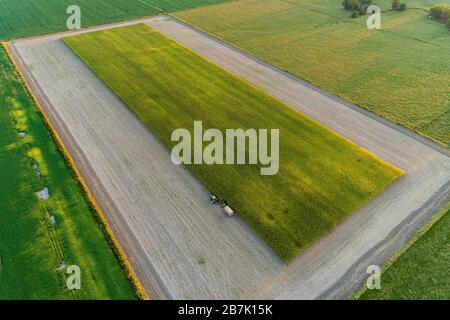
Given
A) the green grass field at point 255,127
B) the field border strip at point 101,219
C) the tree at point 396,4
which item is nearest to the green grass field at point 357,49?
the tree at point 396,4

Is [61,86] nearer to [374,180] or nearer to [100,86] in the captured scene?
[100,86]

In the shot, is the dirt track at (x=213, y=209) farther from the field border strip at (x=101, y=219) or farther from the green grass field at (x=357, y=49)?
the green grass field at (x=357, y=49)

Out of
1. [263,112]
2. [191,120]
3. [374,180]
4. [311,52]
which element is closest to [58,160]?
[191,120]

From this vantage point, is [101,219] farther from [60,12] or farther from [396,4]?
[396,4]

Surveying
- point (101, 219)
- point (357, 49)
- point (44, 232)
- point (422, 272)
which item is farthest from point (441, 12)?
point (44, 232)

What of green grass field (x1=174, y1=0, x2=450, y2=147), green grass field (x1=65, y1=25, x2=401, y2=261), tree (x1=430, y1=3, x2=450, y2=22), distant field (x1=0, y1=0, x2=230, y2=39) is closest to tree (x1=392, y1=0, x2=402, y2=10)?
green grass field (x1=174, y1=0, x2=450, y2=147)

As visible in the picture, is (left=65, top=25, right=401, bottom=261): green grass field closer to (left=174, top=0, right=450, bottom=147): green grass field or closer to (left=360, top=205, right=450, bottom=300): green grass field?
(left=360, top=205, right=450, bottom=300): green grass field
